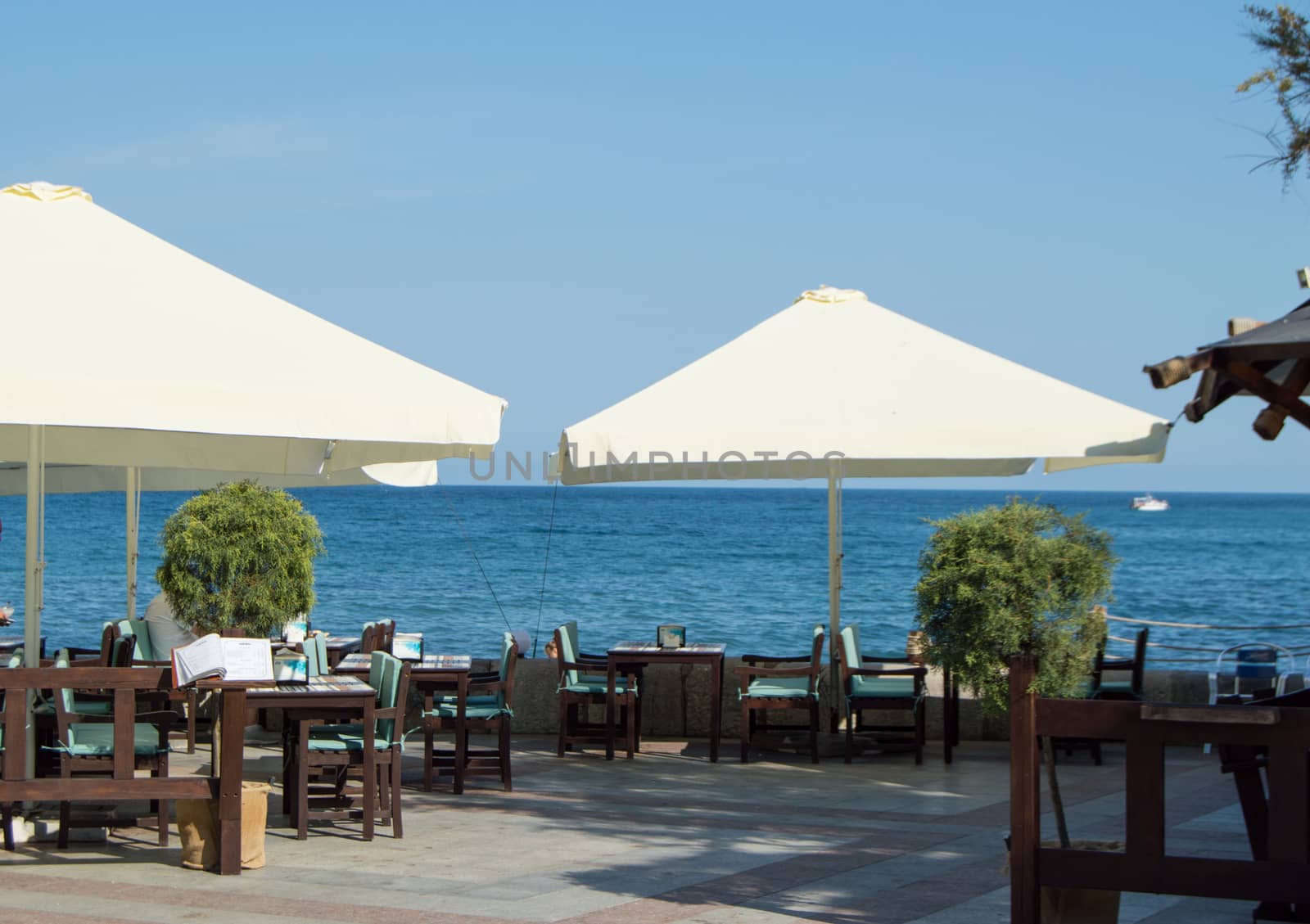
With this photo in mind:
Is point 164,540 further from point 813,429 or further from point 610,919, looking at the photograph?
point 610,919

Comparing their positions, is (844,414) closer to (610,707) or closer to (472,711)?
(610,707)

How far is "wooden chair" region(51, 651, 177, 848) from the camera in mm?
7066

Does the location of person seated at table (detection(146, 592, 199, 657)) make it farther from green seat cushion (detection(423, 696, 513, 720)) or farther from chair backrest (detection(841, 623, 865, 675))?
chair backrest (detection(841, 623, 865, 675))

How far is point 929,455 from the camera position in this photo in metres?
8.60

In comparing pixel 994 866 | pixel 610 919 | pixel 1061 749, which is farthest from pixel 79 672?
pixel 1061 749

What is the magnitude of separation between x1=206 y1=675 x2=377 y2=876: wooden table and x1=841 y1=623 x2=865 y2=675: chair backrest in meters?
3.93

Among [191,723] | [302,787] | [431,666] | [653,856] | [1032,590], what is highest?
[1032,590]

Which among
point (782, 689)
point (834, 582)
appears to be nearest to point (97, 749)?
point (782, 689)

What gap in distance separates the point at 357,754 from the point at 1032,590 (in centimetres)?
386

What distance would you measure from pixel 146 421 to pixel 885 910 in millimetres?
3652

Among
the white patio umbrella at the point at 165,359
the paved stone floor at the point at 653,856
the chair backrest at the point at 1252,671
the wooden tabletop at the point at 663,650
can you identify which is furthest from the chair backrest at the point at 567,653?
the chair backrest at the point at 1252,671

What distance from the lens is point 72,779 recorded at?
21.4 ft

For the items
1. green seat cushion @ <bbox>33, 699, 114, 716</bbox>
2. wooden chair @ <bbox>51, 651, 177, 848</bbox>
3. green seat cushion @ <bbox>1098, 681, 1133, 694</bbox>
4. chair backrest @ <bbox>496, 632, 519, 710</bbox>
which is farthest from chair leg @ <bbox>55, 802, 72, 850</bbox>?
green seat cushion @ <bbox>1098, 681, 1133, 694</bbox>

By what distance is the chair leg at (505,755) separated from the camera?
30.1 feet
